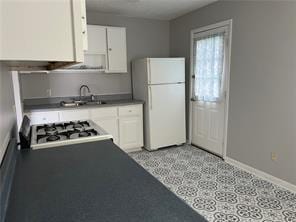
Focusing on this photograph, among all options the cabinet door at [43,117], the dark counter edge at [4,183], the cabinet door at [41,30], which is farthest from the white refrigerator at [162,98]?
the cabinet door at [41,30]

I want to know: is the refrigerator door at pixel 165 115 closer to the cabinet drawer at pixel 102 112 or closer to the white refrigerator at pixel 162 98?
the white refrigerator at pixel 162 98

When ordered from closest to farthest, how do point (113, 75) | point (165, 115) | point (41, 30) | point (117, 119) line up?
1. point (41, 30)
2. point (117, 119)
3. point (165, 115)
4. point (113, 75)

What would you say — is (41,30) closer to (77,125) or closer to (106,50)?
(77,125)

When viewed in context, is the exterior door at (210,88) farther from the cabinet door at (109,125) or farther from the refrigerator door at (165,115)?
the cabinet door at (109,125)

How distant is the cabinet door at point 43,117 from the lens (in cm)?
334

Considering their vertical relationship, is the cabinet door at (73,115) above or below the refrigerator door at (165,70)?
below

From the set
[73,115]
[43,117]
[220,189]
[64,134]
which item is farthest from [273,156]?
[43,117]

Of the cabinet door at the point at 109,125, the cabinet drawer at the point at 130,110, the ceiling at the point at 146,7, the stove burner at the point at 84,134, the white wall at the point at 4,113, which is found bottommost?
the cabinet door at the point at 109,125

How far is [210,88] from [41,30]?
3362 mm

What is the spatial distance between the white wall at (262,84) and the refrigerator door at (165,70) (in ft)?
3.01

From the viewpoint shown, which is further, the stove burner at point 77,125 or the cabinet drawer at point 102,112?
the cabinet drawer at point 102,112

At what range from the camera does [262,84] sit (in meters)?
2.93

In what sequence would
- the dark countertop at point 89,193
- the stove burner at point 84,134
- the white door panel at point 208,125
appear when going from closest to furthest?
the dark countertop at point 89,193, the stove burner at point 84,134, the white door panel at point 208,125

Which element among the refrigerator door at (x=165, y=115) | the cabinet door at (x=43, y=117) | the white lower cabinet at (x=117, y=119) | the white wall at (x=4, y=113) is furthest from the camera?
the refrigerator door at (x=165, y=115)
